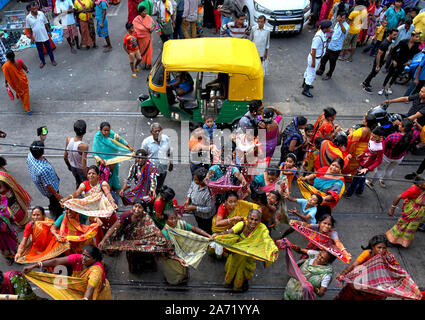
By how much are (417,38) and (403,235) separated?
514cm

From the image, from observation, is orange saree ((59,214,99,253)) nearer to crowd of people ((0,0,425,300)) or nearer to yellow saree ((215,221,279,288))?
crowd of people ((0,0,425,300))

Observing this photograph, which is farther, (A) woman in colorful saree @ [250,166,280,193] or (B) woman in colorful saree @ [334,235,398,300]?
(A) woman in colorful saree @ [250,166,280,193]

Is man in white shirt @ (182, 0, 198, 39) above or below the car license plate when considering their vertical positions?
above

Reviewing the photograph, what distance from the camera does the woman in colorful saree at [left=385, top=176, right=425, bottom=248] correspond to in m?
5.09

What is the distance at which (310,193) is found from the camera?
17.2 feet

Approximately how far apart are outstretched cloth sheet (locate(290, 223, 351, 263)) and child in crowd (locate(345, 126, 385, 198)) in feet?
6.06

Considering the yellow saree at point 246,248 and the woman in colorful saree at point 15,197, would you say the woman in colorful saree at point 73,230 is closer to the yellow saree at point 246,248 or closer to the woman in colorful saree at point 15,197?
the woman in colorful saree at point 15,197

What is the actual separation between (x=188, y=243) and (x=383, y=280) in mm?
2381

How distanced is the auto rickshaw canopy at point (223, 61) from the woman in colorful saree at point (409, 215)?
3.49 meters

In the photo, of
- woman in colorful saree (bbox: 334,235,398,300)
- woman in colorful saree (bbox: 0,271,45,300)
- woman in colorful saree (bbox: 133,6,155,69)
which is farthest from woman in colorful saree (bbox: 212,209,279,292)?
woman in colorful saree (bbox: 133,6,155,69)

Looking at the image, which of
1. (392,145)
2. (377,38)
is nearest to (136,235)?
(392,145)

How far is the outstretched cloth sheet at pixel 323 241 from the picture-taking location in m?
4.29
